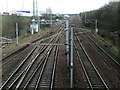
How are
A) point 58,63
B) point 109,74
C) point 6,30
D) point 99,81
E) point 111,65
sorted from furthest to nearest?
point 6,30 < point 58,63 < point 111,65 < point 109,74 < point 99,81

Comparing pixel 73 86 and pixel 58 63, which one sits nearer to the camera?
pixel 73 86

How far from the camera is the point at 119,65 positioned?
11.5 meters

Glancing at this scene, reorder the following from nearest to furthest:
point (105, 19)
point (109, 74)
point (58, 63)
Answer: point (109, 74), point (58, 63), point (105, 19)

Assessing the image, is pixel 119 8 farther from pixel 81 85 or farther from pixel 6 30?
pixel 6 30

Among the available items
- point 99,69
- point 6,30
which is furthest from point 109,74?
point 6,30

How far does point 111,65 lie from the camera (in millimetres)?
11695

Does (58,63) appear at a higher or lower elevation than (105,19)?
lower

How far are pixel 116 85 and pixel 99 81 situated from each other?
890 millimetres

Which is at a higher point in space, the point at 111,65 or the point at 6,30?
the point at 6,30

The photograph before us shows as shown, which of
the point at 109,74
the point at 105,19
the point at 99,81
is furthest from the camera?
the point at 105,19

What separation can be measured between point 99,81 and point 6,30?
74.6 feet

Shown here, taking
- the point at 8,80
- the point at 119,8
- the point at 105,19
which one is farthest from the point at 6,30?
the point at 8,80

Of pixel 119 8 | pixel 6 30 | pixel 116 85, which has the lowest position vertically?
pixel 116 85

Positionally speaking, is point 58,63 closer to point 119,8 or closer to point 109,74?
point 109,74
